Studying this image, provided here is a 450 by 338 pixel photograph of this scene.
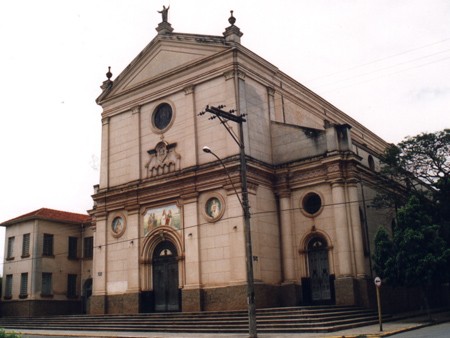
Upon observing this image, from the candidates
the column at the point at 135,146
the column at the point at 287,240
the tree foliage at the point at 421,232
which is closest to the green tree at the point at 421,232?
the tree foliage at the point at 421,232

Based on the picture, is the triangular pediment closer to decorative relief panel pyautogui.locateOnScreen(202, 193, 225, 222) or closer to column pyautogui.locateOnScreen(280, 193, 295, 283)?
decorative relief panel pyautogui.locateOnScreen(202, 193, 225, 222)

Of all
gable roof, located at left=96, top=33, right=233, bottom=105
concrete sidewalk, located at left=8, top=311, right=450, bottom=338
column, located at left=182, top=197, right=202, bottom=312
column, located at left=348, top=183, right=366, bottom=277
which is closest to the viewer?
concrete sidewalk, located at left=8, top=311, right=450, bottom=338

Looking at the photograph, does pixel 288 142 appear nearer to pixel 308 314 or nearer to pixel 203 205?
pixel 203 205

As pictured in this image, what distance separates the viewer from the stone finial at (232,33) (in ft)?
108

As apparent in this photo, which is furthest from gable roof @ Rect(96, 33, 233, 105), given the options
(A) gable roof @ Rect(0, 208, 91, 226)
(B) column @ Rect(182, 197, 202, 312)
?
(A) gable roof @ Rect(0, 208, 91, 226)

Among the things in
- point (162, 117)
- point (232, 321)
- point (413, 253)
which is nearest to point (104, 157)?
point (162, 117)

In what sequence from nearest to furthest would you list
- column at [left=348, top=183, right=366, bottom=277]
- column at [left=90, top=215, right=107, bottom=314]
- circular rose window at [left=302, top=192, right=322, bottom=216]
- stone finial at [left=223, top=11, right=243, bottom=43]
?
column at [left=348, top=183, right=366, bottom=277] < circular rose window at [left=302, top=192, right=322, bottom=216] < stone finial at [left=223, top=11, right=243, bottom=43] < column at [left=90, top=215, right=107, bottom=314]

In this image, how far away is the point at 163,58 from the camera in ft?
119

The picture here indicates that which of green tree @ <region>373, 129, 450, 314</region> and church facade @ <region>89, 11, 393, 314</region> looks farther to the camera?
church facade @ <region>89, 11, 393, 314</region>

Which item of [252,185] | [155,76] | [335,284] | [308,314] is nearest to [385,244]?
[335,284]

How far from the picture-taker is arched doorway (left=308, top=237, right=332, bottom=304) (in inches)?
1188

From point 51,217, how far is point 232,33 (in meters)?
23.9

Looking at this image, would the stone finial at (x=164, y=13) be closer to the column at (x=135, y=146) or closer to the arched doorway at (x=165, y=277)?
the column at (x=135, y=146)

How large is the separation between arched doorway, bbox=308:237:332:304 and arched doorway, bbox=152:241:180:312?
7943mm
